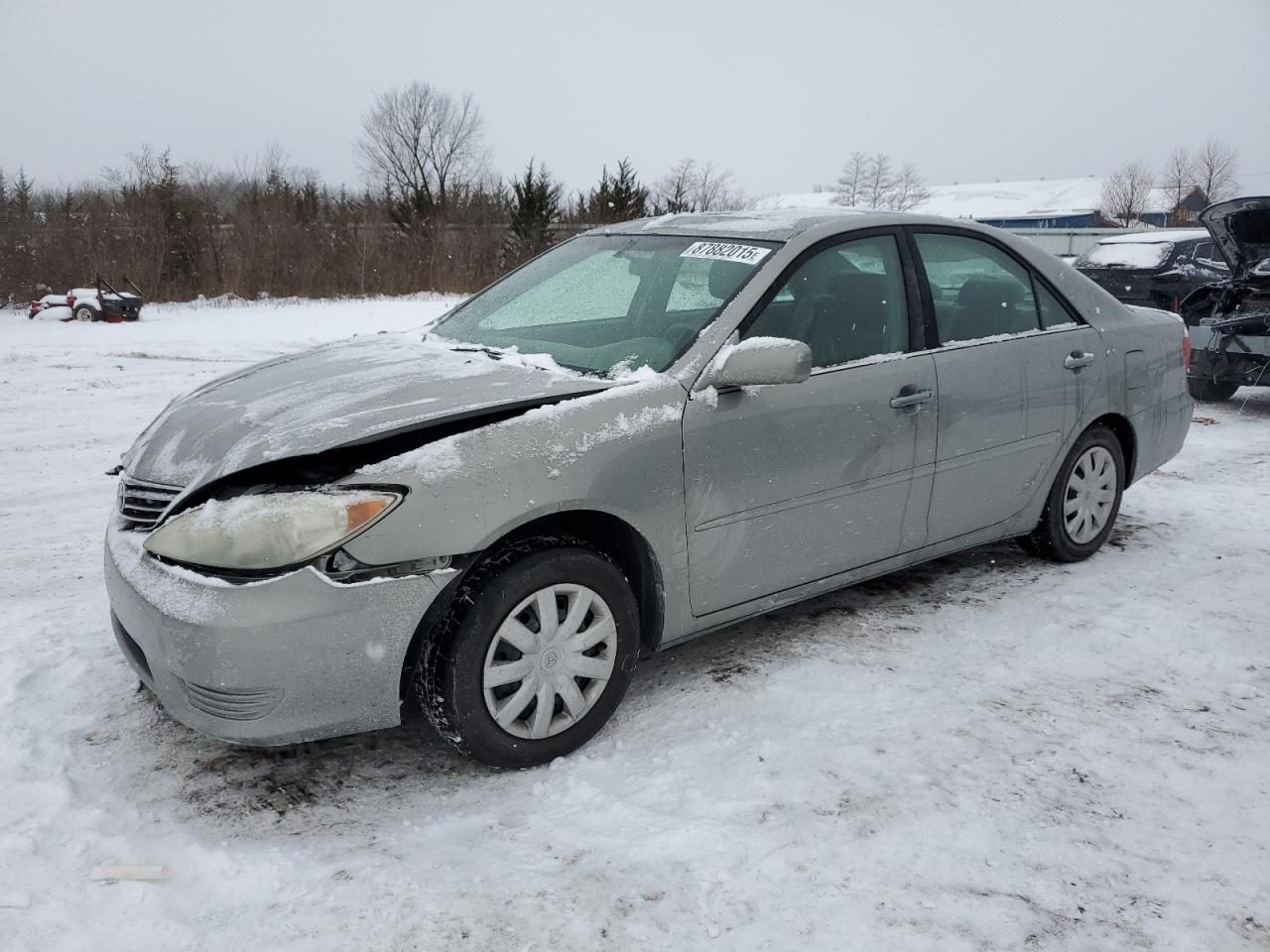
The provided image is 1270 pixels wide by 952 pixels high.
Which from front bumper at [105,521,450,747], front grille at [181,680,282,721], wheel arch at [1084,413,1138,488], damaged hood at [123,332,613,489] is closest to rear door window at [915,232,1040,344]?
wheel arch at [1084,413,1138,488]

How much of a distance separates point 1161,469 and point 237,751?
615cm

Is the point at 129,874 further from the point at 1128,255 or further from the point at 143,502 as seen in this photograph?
the point at 1128,255

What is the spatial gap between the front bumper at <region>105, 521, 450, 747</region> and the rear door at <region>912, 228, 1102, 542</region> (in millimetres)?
2247

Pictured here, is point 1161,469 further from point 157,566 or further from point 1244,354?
point 157,566

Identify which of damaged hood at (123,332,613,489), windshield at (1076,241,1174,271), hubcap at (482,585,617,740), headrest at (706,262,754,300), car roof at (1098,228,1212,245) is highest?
car roof at (1098,228,1212,245)

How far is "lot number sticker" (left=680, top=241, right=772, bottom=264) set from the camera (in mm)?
3479

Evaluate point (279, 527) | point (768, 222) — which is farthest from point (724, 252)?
point (279, 527)

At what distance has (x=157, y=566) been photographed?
258 cm

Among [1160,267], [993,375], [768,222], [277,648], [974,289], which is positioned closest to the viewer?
[277,648]

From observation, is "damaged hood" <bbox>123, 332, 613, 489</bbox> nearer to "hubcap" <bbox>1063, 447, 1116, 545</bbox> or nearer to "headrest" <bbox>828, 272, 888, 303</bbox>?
"headrest" <bbox>828, 272, 888, 303</bbox>

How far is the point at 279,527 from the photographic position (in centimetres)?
246

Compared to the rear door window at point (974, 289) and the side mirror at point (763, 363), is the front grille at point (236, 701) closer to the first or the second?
the side mirror at point (763, 363)

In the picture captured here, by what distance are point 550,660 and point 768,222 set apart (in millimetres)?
1982

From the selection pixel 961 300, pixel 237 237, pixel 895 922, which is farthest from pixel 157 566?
pixel 237 237
